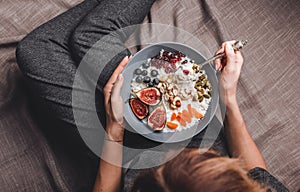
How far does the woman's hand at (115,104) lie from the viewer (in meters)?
1.04

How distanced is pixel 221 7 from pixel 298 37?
264 mm

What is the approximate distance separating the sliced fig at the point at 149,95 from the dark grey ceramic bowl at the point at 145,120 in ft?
0.12

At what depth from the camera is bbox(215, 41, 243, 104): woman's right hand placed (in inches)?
43.2

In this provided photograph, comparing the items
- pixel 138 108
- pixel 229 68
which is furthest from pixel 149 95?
pixel 229 68

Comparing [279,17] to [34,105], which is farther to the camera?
[279,17]

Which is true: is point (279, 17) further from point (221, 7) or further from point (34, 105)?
point (34, 105)

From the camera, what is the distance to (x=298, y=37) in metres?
1.28

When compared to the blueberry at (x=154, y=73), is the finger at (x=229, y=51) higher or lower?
higher

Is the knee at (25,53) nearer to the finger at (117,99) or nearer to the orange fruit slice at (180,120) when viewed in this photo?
the finger at (117,99)

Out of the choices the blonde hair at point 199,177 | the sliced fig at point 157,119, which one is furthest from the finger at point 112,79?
the blonde hair at point 199,177

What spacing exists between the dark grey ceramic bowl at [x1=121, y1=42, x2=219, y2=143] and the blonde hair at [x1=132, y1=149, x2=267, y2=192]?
12cm

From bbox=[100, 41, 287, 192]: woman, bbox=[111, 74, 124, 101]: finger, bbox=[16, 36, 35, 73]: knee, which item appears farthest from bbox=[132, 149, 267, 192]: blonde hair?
bbox=[16, 36, 35, 73]: knee

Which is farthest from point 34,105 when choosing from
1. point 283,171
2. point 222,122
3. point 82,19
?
point 283,171

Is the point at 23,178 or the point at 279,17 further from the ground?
the point at 279,17
